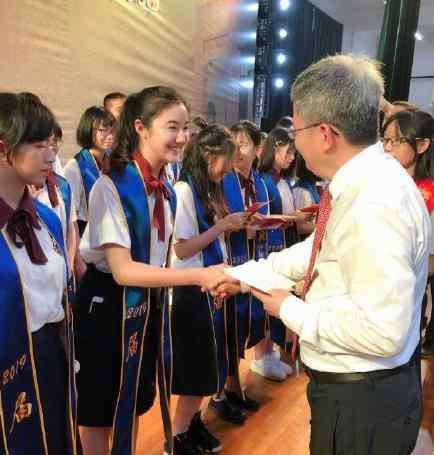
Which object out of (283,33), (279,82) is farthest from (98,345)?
(283,33)

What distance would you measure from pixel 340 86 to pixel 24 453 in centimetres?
122

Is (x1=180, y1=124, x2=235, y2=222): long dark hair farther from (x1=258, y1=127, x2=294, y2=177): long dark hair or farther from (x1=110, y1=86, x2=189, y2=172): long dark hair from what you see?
(x1=258, y1=127, x2=294, y2=177): long dark hair

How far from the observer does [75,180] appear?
326 cm

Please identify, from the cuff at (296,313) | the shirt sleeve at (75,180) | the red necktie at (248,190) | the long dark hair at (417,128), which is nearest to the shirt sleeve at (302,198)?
the red necktie at (248,190)

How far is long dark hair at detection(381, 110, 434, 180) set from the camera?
214 cm

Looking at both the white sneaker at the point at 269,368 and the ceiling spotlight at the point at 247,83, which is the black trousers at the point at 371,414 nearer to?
the white sneaker at the point at 269,368

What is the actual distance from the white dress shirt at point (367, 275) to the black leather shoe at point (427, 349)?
2650 millimetres

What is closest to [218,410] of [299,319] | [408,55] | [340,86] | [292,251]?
[292,251]

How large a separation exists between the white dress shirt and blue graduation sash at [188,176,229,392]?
3.29 ft

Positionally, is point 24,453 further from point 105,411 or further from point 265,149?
point 265,149

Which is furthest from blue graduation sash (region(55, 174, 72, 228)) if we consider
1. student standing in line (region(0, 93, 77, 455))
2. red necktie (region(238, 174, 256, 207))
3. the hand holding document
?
red necktie (region(238, 174, 256, 207))

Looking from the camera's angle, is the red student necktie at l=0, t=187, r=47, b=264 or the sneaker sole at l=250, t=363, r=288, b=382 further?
the sneaker sole at l=250, t=363, r=288, b=382

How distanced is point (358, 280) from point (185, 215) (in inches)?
45.7

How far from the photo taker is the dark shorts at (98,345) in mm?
1552
